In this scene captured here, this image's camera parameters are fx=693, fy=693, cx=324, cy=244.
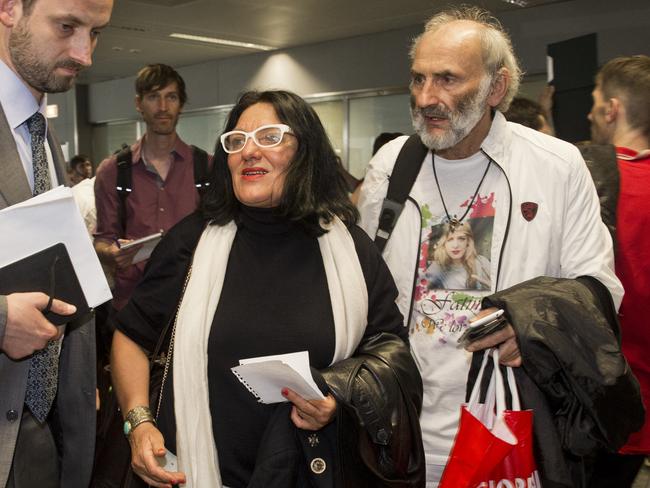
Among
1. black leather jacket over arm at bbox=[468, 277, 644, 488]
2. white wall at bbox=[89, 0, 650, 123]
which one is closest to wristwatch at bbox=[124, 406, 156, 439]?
black leather jacket over arm at bbox=[468, 277, 644, 488]

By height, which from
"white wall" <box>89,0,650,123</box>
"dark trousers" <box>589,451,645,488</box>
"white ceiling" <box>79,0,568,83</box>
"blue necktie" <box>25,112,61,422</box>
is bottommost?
"dark trousers" <box>589,451,645,488</box>

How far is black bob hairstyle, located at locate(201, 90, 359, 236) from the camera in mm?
2066

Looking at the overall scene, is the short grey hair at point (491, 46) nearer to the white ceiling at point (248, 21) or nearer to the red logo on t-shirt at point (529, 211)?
the red logo on t-shirt at point (529, 211)

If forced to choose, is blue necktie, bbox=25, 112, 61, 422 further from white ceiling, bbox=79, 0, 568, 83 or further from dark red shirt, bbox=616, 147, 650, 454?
white ceiling, bbox=79, 0, 568, 83

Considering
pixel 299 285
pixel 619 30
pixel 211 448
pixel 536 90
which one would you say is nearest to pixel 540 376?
pixel 299 285

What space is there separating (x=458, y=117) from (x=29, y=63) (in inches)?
50.2

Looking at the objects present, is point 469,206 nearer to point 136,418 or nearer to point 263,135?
point 263,135

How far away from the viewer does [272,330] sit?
190cm

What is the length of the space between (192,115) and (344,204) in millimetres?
11555

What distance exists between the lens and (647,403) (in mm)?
2615

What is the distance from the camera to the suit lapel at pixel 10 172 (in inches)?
67.3

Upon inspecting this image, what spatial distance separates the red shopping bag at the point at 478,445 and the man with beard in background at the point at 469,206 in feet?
1.05

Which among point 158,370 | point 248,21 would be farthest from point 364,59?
point 158,370

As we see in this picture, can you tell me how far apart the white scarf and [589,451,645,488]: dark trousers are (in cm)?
142
